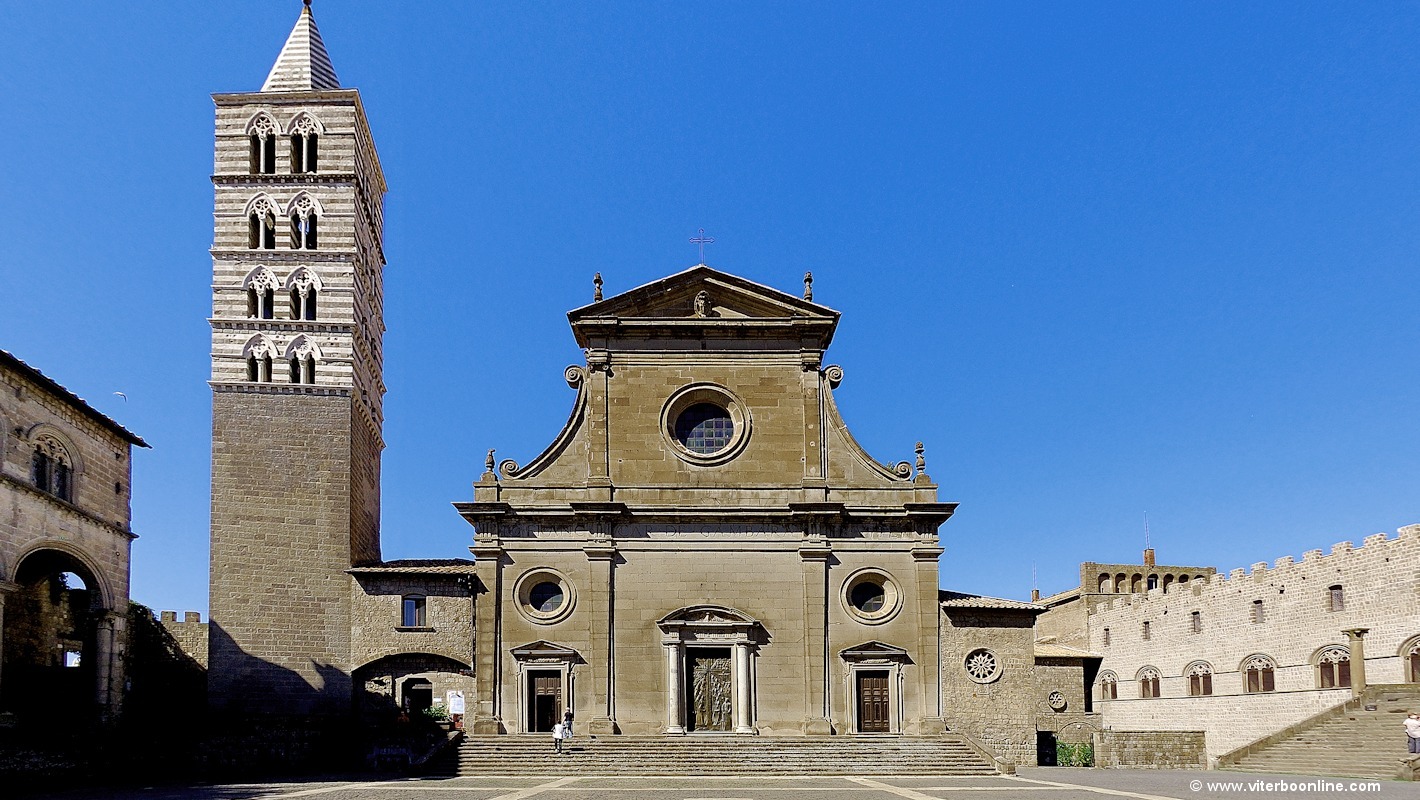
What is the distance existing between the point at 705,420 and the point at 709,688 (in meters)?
7.70

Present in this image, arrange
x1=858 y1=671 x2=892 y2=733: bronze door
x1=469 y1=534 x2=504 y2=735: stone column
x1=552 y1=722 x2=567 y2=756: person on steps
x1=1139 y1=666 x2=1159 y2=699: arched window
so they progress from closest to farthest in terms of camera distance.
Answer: x1=552 y1=722 x2=567 y2=756: person on steps
x1=469 y1=534 x2=504 y2=735: stone column
x1=858 y1=671 x2=892 y2=733: bronze door
x1=1139 y1=666 x2=1159 y2=699: arched window

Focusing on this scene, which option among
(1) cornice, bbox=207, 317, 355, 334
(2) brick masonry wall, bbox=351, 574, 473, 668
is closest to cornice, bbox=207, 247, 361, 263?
(1) cornice, bbox=207, 317, 355, 334

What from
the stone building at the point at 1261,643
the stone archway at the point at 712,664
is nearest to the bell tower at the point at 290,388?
the stone archway at the point at 712,664

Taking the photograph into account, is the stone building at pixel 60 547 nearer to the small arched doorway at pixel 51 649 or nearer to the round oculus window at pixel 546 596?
the small arched doorway at pixel 51 649

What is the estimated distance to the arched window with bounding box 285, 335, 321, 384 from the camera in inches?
1442

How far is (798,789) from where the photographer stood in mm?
25766

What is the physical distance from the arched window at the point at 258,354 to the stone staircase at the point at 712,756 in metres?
12.8

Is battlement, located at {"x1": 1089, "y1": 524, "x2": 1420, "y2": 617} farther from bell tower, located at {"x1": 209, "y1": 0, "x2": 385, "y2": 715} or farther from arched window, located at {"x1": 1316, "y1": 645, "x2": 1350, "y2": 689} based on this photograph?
bell tower, located at {"x1": 209, "y1": 0, "x2": 385, "y2": 715}

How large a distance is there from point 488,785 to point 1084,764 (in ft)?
64.9

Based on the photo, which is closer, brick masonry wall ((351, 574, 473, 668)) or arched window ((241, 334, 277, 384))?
brick masonry wall ((351, 574, 473, 668))

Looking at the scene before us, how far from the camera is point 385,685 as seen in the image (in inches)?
1379

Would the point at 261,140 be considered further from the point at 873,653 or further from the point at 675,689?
the point at 873,653

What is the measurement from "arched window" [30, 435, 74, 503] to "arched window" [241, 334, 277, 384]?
6598 mm

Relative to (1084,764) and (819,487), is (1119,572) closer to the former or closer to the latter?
(1084,764)
